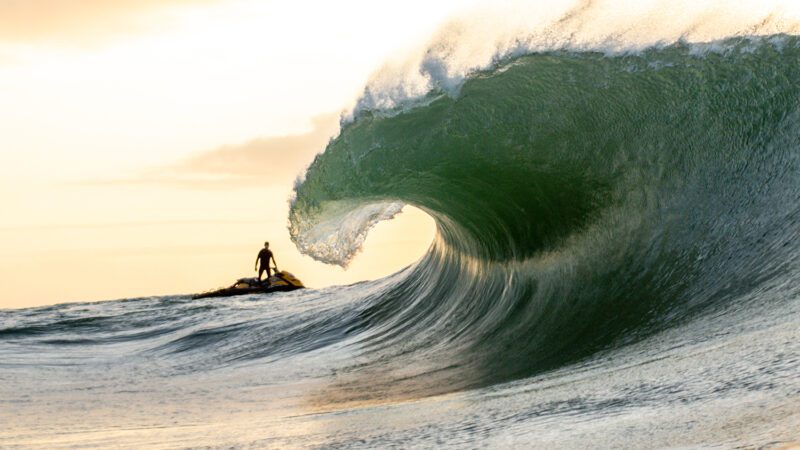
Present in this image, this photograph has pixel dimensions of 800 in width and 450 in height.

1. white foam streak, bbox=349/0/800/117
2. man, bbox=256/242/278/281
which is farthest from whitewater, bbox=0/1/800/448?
man, bbox=256/242/278/281

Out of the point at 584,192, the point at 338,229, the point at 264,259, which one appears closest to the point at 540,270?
the point at 584,192

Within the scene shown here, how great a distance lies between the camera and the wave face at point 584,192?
6.47m

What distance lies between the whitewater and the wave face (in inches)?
0.8

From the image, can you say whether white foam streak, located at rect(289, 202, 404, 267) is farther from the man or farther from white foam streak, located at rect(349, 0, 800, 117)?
the man

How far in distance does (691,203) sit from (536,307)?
1.56 metres

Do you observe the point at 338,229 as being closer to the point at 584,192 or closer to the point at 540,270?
the point at 540,270

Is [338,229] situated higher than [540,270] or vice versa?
[338,229]

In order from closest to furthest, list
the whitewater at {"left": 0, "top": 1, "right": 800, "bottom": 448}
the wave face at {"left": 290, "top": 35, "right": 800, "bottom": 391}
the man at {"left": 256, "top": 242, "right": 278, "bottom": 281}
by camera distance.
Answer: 1. the whitewater at {"left": 0, "top": 1, "right": 800, "bottom": 448}
2. the wave face at {"left": 290, "top": 35, "right": 800, "bottom": 391}
3. the man at {"left": 256, "top": 242, "right": 278, "bottom": 281}

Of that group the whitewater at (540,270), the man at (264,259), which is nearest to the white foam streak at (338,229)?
the whitewater at (540,270)

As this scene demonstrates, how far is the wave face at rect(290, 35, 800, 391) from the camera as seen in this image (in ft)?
21.2

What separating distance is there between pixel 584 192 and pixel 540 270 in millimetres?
864

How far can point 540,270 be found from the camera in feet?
28.7

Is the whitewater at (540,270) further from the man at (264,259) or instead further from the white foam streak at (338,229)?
the man at (264,259)

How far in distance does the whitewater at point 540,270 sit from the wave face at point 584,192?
0.07 feet
